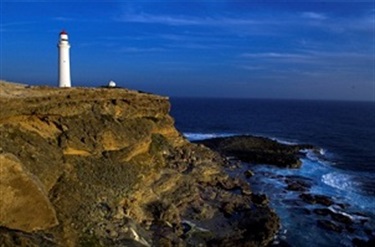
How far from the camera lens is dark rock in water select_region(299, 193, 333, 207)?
130 feet

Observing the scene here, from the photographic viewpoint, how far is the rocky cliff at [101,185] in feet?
68.6

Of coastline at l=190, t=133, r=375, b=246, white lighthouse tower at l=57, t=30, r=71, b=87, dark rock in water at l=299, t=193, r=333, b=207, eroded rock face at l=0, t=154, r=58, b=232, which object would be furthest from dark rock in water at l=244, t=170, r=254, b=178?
eroded rock face at l=0, t=154, r=58, b=232

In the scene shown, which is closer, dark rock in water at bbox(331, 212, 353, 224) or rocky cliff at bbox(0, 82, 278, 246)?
rocky cliff at bbox(0, 82, 278, 246)

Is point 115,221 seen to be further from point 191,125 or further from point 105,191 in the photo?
point 191,125

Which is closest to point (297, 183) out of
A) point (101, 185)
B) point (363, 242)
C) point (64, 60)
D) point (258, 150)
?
point (363, 242)

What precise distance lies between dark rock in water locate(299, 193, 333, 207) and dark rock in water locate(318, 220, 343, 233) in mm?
5136

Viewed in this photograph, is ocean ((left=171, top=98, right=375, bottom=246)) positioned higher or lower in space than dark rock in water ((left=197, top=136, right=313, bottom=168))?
lower

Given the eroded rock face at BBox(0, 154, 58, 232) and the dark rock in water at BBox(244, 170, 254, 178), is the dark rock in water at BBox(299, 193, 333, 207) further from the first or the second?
the eroded rock face at BBox(0, 154, 58, 232)

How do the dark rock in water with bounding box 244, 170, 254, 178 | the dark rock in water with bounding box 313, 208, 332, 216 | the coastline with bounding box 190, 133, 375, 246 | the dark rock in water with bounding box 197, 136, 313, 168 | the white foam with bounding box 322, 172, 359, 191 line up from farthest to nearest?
1. the dark rock in water with bounding box 197, 136, 313, 168
2. the dark rock in water with bounding box 244, 170, 254, 178
3. the white foam with bounding box 322, 172, 359, 191
4. the dark rock in water with bounding box 313, 208, 332, 216
5. the coastline with bounding box 190, 133, 375, 246

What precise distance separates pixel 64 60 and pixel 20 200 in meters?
20.9

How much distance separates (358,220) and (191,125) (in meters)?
81.2

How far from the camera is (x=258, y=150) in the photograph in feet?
216

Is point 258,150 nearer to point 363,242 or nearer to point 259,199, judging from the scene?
point 259,199

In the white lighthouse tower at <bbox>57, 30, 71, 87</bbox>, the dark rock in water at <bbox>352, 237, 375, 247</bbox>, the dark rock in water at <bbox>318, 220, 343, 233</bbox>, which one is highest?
the white lighthouse tower at <bbox>57, 30, 71, 87</bbox>
